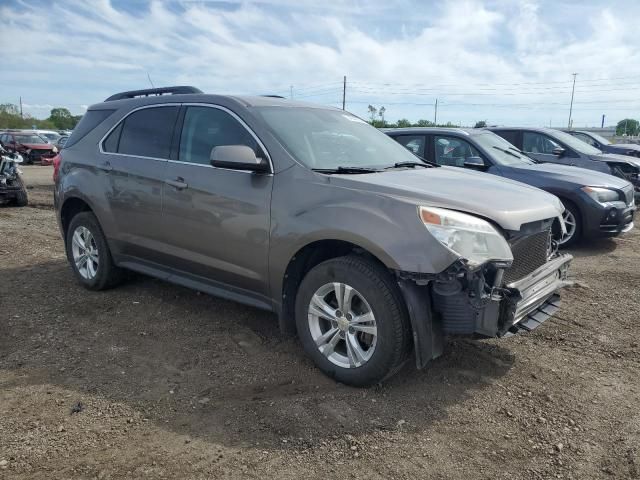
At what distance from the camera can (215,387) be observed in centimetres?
338

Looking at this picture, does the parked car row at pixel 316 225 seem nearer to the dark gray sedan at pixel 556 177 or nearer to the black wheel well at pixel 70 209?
the black wheel well at pixel 70 209

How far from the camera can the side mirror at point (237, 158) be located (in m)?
3.52

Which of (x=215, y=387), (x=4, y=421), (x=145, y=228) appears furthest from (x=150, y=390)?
(x=145, y=228)

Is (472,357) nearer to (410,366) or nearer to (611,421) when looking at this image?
(410,366)

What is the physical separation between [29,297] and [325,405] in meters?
3.48

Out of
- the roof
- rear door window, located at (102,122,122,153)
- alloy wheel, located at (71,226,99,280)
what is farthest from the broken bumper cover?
alloy wheel, located at (71,226,99,280)

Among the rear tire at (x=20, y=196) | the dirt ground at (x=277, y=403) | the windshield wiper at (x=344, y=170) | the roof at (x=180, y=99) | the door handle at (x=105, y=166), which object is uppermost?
the roof at (x=180, y=99)

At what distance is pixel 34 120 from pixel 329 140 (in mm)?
89423

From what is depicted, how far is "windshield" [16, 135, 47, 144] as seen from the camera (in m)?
26.7

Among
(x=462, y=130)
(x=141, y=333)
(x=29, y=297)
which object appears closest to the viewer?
(x=141, y=333)

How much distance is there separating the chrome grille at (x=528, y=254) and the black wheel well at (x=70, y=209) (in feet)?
13.3

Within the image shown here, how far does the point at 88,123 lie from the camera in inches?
206

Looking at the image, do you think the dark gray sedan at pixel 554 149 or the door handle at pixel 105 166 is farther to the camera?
the dark gray sedan at pixel 554 149

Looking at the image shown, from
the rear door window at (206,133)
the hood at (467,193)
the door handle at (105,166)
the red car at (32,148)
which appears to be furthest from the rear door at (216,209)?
the red car at (32,148)
